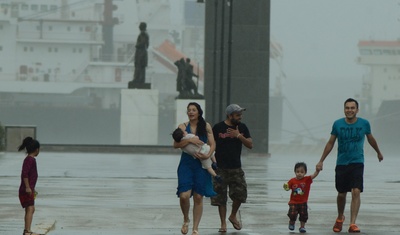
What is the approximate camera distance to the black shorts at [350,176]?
12094 mm

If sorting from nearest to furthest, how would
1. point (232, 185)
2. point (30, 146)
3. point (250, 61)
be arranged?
point (30, 146) < point (232, 185) < point (250, 61)

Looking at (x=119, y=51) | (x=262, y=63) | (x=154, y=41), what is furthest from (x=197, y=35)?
(x=262, y=63)

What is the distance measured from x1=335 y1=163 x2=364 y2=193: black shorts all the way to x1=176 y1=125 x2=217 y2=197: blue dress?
5.71ft

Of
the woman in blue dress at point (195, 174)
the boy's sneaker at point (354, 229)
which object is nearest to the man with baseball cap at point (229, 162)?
the woman in blue dress at point (195, 174)

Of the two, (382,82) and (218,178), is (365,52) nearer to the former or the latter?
(382,82)

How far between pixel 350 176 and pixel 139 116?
140 ft

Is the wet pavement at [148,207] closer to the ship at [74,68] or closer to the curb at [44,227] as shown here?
the curb at [44,227]

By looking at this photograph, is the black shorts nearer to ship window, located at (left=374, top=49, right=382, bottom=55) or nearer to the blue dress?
the blue dress

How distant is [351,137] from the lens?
12.1 meters

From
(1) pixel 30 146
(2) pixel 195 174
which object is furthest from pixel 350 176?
(1) pixel 30 146

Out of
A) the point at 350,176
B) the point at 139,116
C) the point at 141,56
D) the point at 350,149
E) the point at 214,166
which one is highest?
the point at 141,56

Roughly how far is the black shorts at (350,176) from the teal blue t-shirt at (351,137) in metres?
0.06

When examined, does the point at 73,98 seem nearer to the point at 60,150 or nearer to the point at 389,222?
the point at 60,150

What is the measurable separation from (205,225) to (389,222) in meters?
2.20
